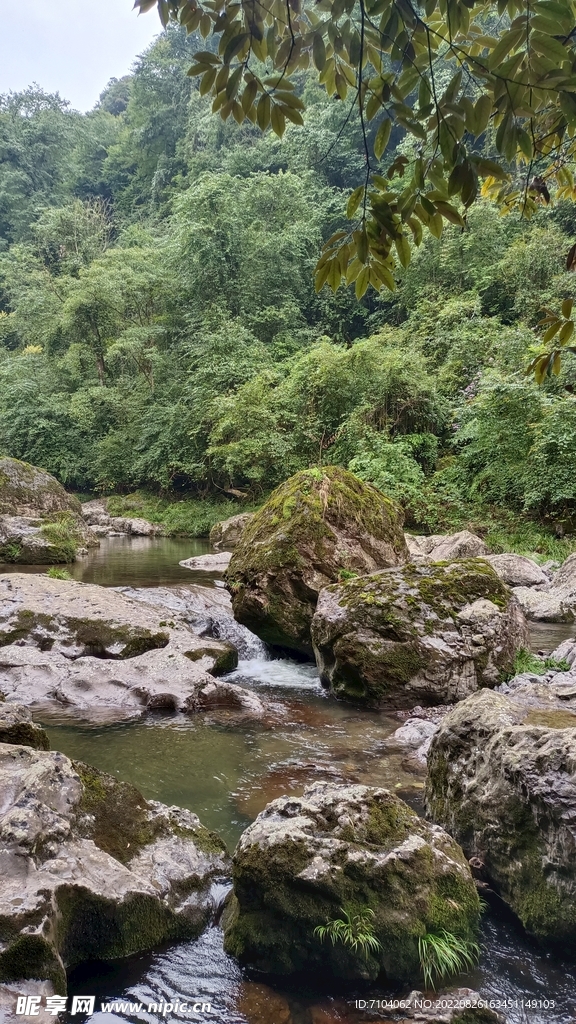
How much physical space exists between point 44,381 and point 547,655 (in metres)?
30.8

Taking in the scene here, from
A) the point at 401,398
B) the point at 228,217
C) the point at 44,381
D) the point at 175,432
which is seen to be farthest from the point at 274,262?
the point at 44,381

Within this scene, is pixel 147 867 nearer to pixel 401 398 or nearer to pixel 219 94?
pixel 219 94

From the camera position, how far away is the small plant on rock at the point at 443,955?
233cm

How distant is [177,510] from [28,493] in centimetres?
837

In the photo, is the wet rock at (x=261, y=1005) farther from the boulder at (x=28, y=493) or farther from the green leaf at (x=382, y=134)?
the boulder at (x=28, y=493)

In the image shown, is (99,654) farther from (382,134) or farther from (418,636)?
(382,134)

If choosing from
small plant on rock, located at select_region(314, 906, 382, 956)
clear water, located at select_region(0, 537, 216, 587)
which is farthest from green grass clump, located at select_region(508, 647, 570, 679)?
clear water, located at select_region(0, 537, 216, 587)

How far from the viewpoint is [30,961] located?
208 cm

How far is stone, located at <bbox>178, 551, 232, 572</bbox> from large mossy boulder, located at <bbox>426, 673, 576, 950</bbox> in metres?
10.4

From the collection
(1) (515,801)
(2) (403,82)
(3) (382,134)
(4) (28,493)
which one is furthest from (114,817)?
(4) (28,493)

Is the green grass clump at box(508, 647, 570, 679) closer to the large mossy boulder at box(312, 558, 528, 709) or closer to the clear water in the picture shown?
the large mossy boulder at box(312, 558, 528, 709)

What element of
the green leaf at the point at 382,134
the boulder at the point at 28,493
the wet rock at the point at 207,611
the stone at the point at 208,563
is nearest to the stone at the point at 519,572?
the wet rock at the point at 207,611

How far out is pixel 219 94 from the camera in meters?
1.80

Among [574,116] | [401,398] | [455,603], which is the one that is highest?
[401,398]
